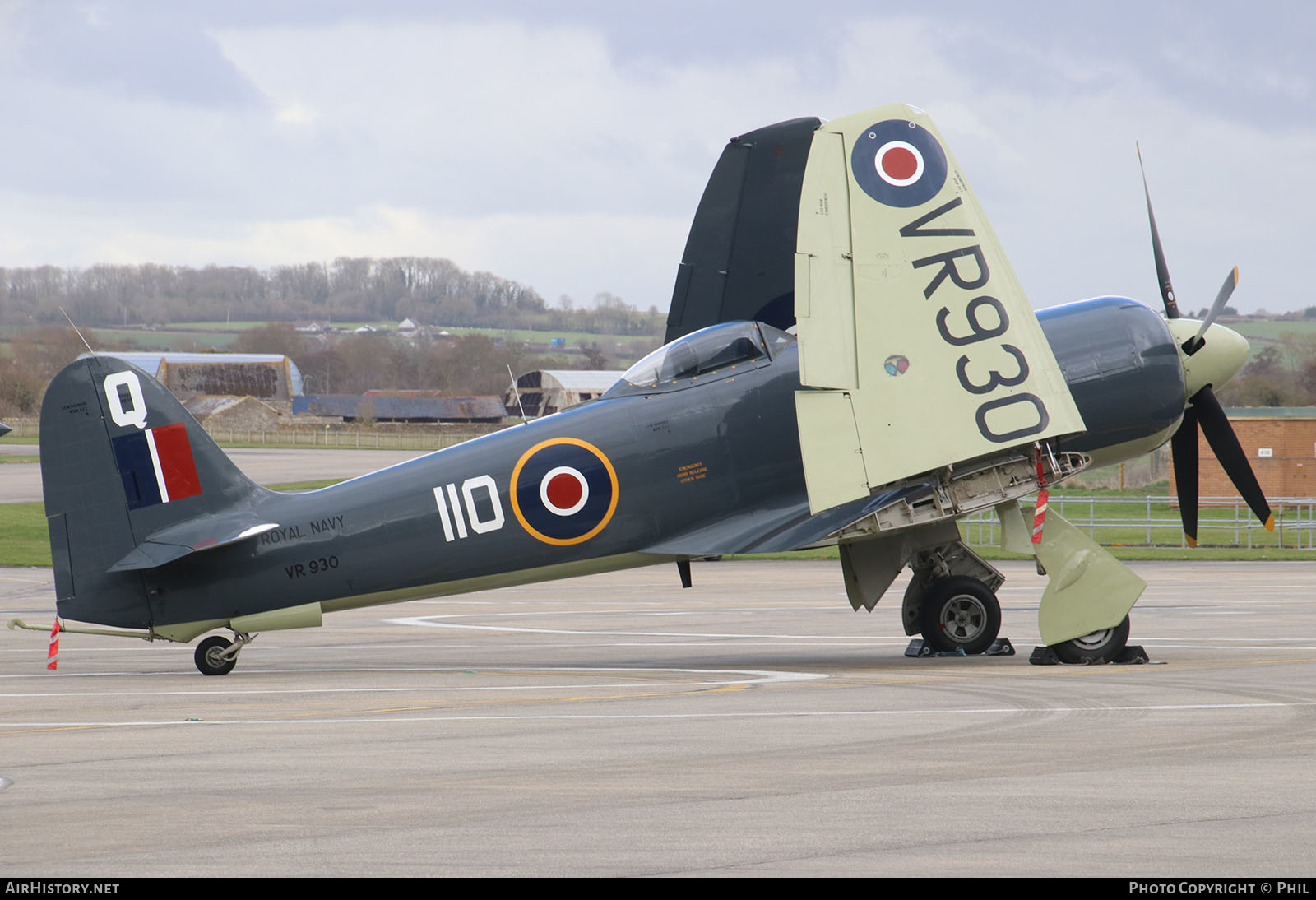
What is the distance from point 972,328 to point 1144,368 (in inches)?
91.0

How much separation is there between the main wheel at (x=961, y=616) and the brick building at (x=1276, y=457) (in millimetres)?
37892

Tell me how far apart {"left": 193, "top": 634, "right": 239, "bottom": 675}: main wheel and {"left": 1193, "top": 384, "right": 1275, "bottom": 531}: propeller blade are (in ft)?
34.5

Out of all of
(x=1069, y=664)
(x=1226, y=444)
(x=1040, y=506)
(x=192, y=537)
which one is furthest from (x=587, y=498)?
(x=1226, y=444)

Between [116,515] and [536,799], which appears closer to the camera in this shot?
[536,799]

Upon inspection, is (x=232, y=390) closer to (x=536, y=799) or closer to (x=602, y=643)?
(x=602, y=643)

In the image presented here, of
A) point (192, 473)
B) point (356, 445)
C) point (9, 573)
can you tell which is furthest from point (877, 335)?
point (356, 445)

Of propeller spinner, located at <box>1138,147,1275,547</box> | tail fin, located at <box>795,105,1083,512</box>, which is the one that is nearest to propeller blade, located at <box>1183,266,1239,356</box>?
propeller spinner, located at <box>1138,147,1275,547</box>

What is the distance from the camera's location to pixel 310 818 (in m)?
6.89

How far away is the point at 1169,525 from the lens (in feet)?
129

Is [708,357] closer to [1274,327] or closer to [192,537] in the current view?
[192,537]

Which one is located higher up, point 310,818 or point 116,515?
point 116,515

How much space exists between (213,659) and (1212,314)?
35.7ft

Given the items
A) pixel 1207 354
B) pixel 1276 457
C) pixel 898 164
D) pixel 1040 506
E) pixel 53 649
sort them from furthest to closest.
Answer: pixel 1276 457
pixel 1207 354
pixel 53 649
pixel 1040 506
pixel 898 164
